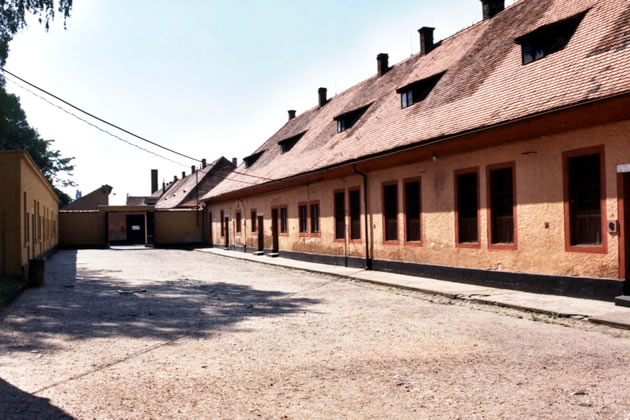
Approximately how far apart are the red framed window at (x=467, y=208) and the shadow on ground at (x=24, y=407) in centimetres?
1071

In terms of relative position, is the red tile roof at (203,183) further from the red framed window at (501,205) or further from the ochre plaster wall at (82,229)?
the red framed window at (501,205)

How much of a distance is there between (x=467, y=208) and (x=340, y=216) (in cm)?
694

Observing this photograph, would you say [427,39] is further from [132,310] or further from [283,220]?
[132,310]

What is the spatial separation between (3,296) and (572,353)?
1067 centimetres

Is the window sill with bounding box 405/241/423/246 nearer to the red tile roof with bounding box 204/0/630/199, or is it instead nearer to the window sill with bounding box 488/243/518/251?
the window sill with bounding box 488/243/518/251

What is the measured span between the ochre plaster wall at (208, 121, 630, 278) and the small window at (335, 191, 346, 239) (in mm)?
844

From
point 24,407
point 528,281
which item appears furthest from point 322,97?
point 24,407

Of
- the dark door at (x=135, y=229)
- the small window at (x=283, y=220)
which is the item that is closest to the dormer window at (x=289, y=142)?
the small window at (x=283, y=220)

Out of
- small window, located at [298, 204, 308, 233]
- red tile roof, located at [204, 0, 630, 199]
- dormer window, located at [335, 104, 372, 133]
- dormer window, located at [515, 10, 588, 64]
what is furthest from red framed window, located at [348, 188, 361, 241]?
dormer window, located at [515, 10, 588, 64]

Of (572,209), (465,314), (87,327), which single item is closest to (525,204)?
(572,209)

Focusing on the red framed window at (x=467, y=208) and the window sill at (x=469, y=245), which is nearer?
the window sill at (x=469, y=245)

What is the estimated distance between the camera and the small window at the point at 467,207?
13.4 meters

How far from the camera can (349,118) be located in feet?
72.7

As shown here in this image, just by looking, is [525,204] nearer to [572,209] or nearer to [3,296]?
[572,209]
